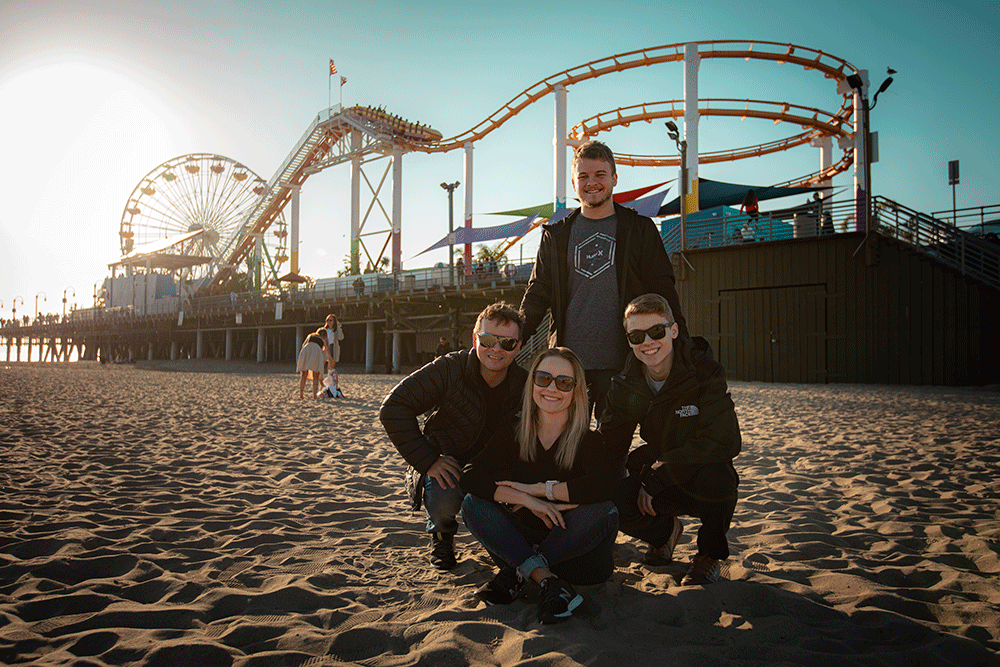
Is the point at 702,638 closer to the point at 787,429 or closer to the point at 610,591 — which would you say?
the point at 610,591

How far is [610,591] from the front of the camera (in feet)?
8.29

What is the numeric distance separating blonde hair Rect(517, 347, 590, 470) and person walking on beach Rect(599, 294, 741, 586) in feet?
0.59

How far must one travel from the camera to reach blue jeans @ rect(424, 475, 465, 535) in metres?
2.77

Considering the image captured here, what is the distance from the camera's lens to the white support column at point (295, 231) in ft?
114

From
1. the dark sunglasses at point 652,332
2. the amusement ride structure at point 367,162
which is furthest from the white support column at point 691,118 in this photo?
the dark sunglasses at point 652,332

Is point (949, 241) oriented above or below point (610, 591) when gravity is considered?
above

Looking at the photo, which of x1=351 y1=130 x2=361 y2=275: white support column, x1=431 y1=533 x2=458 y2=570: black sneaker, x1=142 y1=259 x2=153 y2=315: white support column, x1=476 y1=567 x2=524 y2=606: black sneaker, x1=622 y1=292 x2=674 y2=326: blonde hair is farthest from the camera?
x1=142 y1=259 x2=153 y2=315: white support column

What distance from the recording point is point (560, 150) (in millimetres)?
21797

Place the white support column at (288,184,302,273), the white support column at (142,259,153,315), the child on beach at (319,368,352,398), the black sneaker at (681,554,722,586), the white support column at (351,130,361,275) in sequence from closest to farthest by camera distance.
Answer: the black sneaker at (681,554,722,586)
the child on beach at (319,368,352,398)
the white support column at (351,130,361,275)
the white support column at (288,184,302,273)
the white support column at (142,259,153,315)

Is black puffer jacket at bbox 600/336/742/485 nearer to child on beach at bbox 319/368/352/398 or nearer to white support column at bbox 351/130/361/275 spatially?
child on beach at bbox 319/368/352/398

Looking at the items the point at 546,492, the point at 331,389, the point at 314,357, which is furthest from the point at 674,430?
the point at 331,389

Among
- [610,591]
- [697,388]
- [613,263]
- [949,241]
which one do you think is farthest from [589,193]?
[949,241]

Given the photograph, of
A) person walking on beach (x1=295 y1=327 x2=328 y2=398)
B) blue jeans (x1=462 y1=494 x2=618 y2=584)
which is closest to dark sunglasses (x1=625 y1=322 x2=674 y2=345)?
blue jeans (x1=462 y1=494 x2=618 y2=584)

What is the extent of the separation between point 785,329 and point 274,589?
49.2ft
